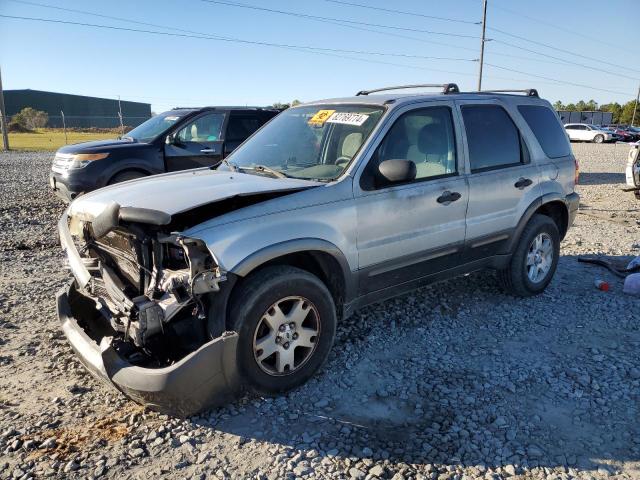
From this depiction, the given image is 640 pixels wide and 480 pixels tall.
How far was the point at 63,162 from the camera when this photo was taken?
8.27 meters

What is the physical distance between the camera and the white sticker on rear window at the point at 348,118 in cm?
398

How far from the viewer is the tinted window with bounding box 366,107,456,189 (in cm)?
387

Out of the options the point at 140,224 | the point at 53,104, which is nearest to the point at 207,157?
the point at 140,224

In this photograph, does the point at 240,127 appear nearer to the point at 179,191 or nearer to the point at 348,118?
the point at 348,118

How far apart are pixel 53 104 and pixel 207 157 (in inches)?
2506

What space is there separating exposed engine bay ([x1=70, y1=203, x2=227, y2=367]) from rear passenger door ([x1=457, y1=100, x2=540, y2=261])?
2508 mm

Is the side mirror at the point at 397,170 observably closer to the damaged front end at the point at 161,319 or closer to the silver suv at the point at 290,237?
the silver suv at the point at 290,237

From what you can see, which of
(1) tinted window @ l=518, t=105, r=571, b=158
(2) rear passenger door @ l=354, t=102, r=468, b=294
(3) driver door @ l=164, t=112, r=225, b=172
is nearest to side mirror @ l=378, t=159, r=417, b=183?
(2) rear passenger door @ l=354, t=102, r=468, b=294

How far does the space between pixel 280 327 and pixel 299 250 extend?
521mm

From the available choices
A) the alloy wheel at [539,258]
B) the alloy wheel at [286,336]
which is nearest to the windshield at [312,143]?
the alloy wheel at [286,336]

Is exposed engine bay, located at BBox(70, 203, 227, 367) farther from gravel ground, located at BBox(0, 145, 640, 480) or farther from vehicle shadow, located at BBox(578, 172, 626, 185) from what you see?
vehicle shadow, located at BBox(578, 172, 626, 185)

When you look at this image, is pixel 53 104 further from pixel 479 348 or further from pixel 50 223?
pixel 479 348

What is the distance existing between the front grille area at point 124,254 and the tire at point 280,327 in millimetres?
652

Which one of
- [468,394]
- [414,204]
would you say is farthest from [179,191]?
[468,394]
